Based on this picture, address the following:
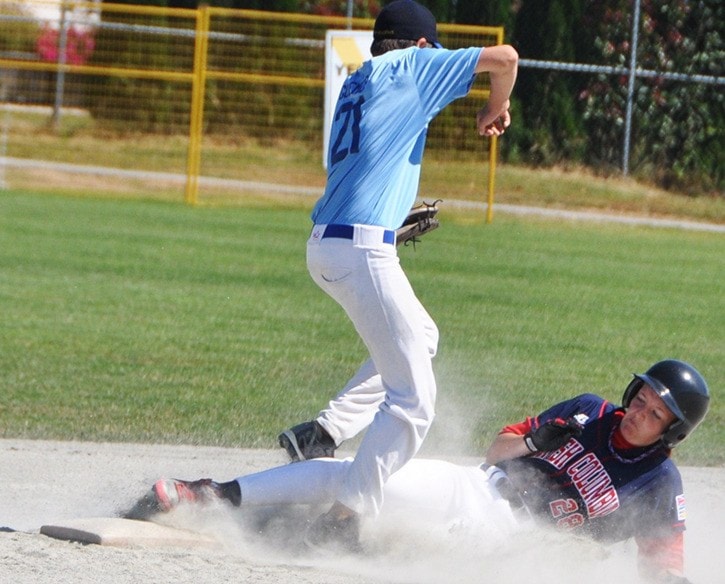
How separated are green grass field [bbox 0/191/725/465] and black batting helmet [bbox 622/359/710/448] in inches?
90.5

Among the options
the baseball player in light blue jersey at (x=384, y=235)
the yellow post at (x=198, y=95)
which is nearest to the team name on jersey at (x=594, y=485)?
the baseball player in light blue jersey at (x=384, y=235)

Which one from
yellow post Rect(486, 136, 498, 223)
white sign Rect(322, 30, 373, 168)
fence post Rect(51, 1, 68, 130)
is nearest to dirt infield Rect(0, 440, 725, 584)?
white sign Rect(322, 30, 373, 168)

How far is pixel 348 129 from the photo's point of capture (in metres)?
5.07

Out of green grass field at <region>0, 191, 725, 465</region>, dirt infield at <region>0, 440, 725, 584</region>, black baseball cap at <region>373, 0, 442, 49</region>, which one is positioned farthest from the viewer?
green grass field at <region>0, 191, 725, 465</region>

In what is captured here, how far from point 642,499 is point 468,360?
16.4ft

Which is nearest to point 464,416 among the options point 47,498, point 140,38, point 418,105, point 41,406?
point 41,406

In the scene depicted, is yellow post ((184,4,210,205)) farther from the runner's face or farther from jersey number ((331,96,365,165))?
the runner's face

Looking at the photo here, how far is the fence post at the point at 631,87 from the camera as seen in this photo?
23.4 metres

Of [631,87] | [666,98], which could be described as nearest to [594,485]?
[631,87]

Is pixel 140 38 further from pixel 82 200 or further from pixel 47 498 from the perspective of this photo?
pixel 47 498

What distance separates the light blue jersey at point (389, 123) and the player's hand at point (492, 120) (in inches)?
8.6

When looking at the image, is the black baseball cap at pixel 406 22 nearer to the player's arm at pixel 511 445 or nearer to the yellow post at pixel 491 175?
the player's arm at pixel 511 445

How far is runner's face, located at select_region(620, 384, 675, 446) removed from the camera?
5.05m

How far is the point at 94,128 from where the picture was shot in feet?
82.0
